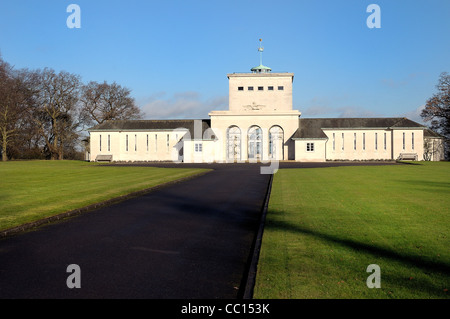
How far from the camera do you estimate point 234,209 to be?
12391 mm

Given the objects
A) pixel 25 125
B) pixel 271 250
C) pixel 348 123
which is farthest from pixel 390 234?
pixel 25 125

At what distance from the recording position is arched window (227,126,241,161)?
5894cm

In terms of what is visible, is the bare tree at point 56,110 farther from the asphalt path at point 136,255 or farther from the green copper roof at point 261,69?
Answer: the asphalt path at point 136,255

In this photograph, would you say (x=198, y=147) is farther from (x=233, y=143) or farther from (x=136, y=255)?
(x=136, y=255)

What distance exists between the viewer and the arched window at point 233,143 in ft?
193

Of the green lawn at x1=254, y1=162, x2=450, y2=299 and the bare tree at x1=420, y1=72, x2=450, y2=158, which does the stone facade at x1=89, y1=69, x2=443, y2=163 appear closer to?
the bare tree at x1=420, y1=72, x2=450, y2=158

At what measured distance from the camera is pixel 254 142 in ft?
194

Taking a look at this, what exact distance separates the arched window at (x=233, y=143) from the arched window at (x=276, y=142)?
16.0 feet

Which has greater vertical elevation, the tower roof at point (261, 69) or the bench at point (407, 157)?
the tower roof at point (261, 69)

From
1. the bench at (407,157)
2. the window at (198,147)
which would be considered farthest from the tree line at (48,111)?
the bench at (407,157)

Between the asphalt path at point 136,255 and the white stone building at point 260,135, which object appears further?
the white stone building at point 260,135

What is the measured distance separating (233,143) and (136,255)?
5245cm

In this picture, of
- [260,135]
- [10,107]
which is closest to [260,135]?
[260,135]

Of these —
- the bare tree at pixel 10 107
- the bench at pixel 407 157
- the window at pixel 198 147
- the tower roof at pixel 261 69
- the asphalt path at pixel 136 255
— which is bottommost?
the asphalt path at pixel 136 255
